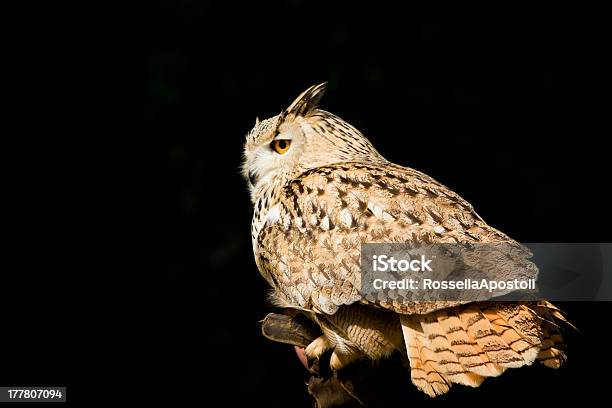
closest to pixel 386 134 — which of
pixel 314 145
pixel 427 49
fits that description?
pixel 427 49

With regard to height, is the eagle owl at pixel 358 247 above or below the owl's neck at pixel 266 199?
below

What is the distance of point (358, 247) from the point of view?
189cm

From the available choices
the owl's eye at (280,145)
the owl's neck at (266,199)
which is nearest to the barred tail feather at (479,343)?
the owl's neck at (266,199)

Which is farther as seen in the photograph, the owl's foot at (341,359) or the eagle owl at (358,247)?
the owl's foot at (341,359)

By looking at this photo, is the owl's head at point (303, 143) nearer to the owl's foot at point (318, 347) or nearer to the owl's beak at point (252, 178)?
the owl's beak at point (252, 178)

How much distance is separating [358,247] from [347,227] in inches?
2.7

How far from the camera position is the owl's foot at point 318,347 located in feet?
7.17

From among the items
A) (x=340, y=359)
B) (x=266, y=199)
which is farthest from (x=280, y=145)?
(x=340, y=359)

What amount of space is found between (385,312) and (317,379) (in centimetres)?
42

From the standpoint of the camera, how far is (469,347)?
1.63 metres

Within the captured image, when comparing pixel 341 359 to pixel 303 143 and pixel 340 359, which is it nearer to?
pixel 340 359

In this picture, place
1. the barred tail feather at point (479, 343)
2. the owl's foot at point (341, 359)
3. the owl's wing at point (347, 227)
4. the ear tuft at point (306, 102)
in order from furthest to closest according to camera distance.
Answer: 1. the ear tuft at point (306, 102)
2. the owl's foot at point (341, 359)
3. the owl's wing at point (347, 227)
4. the barred tail feather at point (479, 343)

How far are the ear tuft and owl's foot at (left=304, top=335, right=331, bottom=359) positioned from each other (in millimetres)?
747

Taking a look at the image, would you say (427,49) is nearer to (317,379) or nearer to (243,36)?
(243,36)
